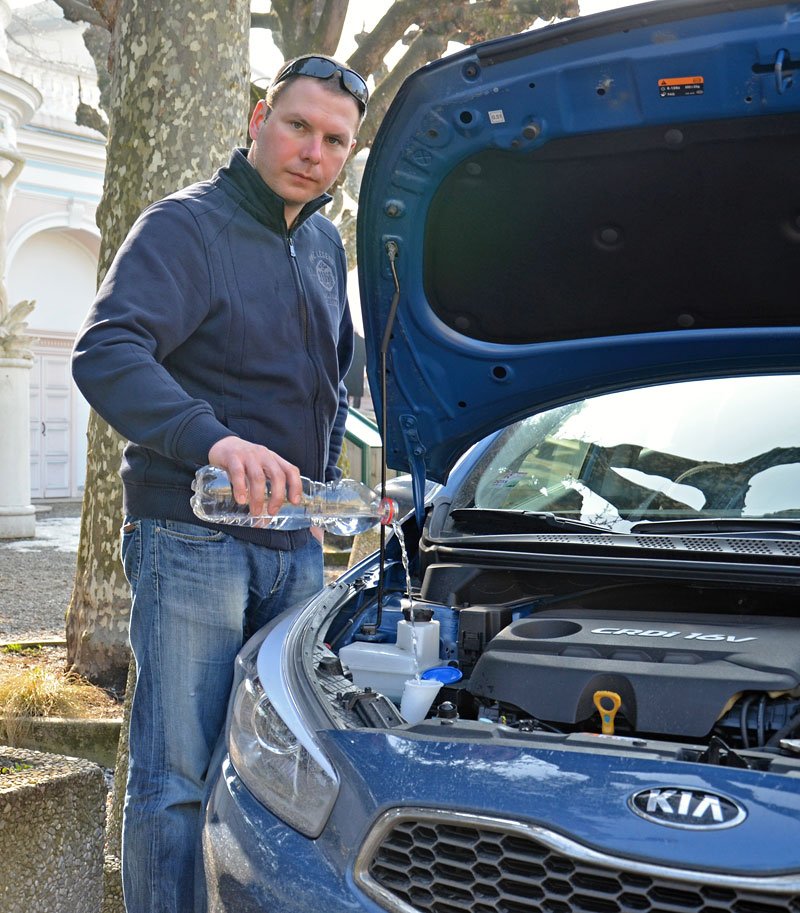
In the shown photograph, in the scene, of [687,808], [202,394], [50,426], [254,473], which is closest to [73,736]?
[202,394]

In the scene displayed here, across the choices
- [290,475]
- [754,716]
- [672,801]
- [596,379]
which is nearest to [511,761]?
[672,801]

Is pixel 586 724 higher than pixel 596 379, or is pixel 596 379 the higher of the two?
pixel 596 379

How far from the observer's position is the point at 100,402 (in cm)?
237

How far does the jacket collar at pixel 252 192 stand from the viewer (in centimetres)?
273

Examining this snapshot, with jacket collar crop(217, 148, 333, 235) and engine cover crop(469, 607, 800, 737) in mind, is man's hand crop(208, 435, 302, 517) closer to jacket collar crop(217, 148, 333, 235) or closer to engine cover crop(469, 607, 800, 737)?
engine cover crop(469, 607, 800, 737)

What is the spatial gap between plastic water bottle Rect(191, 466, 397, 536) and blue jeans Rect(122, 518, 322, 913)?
2.4 inches

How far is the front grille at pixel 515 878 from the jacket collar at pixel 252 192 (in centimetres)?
153

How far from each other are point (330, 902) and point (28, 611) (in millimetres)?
6473

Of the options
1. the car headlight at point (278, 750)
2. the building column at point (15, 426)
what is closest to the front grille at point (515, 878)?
the car headlight at point (278, 750)

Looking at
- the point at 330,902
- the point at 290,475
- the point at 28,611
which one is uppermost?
the point at 290,475

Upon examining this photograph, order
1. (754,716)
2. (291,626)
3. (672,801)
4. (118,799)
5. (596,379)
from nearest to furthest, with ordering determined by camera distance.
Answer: (672,801) < (754,716) < (291,626) < (596,379) < (118,799)

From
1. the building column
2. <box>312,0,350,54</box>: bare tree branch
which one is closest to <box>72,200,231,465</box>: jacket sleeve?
<box>312,0,350,54</box>: bare tree branch

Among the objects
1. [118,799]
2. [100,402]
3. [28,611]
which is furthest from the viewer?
[28,611]

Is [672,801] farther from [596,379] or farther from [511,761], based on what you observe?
[596,379]
